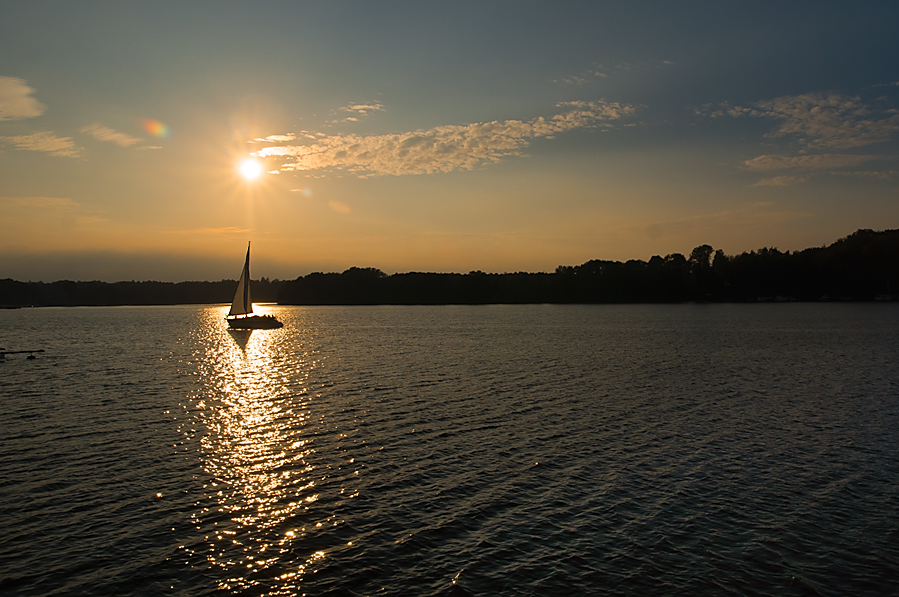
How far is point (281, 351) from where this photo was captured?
79812 mm

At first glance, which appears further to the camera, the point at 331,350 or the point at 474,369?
the point at 331,350

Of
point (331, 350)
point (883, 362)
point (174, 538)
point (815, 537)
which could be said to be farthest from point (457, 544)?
point (331, 350)

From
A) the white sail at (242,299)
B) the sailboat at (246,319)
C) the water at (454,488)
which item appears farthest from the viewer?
the sailboat at (246,319)

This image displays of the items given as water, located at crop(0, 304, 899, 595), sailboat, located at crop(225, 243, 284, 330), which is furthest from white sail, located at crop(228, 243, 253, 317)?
water, located at crop(0, 304, 899, 595)

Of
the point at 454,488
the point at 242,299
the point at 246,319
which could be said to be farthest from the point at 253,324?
the point at 454,488

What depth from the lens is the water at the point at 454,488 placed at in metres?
14.2

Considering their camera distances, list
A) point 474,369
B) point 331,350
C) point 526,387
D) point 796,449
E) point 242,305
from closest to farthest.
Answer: point 796,449, point 526,387, point 474,369, point 331,350, point 242,305

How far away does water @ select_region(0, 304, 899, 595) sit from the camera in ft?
46.6

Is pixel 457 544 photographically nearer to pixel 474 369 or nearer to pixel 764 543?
pixel 764 543

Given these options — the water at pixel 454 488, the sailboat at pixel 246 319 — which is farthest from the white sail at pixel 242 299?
the water at pixel 454 488

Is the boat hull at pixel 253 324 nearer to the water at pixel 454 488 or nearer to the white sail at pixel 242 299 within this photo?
the white sail at pixel 242 299

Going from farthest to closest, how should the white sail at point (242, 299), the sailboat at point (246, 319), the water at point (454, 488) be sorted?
1. the sailboat at point (246, 319)
2. the white sail at point (242, 299)
3. the water at point (454, 488)

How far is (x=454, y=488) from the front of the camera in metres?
20.5

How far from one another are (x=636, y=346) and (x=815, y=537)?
64.9 m
